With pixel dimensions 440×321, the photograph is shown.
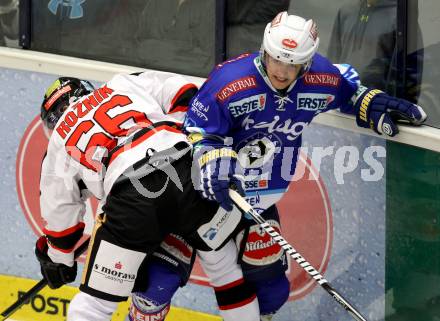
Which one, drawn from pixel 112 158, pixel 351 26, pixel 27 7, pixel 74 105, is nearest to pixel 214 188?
pixel 112 158

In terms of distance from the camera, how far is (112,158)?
384 centimetres

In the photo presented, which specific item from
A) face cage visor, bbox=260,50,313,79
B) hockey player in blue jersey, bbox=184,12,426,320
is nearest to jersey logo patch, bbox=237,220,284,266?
hockey player in blue jersey, bbox=184,12,426,320

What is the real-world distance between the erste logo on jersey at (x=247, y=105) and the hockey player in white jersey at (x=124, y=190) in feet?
0.70

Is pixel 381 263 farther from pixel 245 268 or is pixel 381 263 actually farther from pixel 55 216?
pixel 55 216

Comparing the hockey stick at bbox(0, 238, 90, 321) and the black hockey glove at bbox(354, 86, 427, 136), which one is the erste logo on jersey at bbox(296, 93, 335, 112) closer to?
the black hockey glove at bbox(354, 86, 427, 136)

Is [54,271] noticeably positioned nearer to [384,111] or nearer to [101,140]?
[101,140]

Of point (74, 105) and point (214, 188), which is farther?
point (74, 105)

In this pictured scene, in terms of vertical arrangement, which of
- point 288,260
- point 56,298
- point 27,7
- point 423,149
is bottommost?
point 56,298

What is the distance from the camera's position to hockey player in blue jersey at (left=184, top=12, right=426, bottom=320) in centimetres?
370

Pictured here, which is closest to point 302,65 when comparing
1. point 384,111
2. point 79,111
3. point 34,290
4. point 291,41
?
point 291,41

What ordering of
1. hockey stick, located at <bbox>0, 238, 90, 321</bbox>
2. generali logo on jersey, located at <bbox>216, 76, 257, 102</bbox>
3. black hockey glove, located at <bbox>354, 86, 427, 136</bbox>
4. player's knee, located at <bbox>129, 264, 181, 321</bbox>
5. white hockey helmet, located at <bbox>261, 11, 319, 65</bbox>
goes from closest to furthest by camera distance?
white hockey helmet, located at <bbox>261, 11, 319, 65</bbox> < generali logo on jersey, located at <bbox>216, 76, 257, 102</bbox> < black hockey glove, located at <bbox>354, 86, 427, 136</bbox> < player's knee, located at <bbox>129, 264, 181, 321</bbox> < hockey stick, located at <bbox>0, 238, 90, 321</bbox>

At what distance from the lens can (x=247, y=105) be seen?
3781 mm

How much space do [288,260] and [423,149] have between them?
0.82 meters

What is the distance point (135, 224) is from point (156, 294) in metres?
0.42
